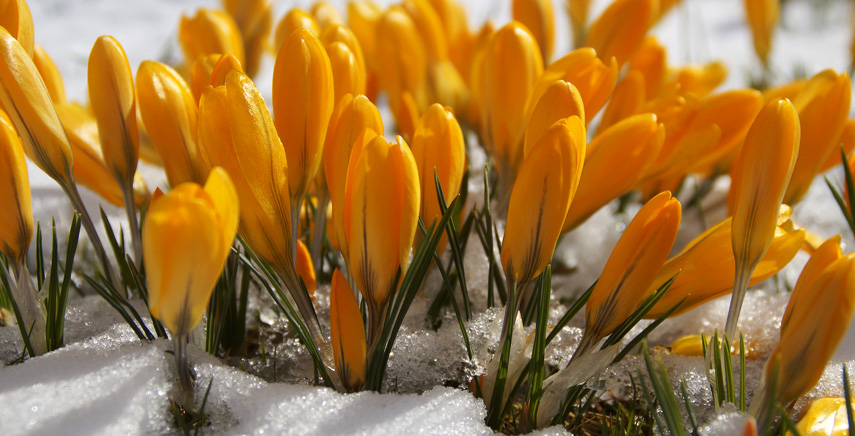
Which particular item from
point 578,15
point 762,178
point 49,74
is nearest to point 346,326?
point 762,178

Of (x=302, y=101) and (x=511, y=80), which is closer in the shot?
(x=302, y=101)

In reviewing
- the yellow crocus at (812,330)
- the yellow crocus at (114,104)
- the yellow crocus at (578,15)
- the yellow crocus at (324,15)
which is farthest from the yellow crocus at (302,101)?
the yellow crocus at (578,15)

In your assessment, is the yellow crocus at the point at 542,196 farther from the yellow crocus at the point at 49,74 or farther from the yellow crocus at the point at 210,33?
the yellow crocus at the point at 210,33

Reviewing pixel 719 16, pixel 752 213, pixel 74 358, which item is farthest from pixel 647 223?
pixel 719 16

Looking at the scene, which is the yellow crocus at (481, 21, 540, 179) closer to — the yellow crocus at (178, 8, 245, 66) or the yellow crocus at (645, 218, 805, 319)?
the yellow crocus at (645, 218, 805, 319)

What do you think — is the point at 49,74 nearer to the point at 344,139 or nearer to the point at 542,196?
the point at 344,139
